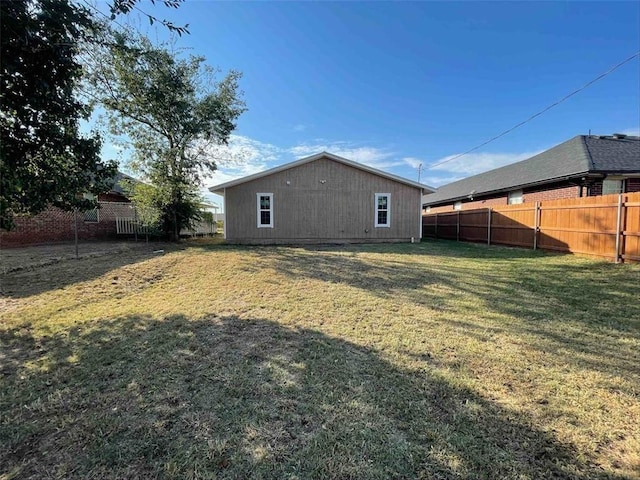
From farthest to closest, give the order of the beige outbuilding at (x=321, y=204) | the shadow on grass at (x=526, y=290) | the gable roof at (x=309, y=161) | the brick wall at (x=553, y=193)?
the beige outbuilding at (x=321, y=204)
the gable roof at (x=309, y=161)
the brick wall at (x=553, y=193)
the shadow on grass at (x=526, y=290)

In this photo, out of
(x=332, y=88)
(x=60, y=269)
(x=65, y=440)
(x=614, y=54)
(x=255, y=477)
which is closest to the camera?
(x=255, y=477)

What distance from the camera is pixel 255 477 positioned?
181 cm

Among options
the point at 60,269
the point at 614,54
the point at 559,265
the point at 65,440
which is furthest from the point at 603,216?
the point at 60,269

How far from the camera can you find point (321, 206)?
1482cm

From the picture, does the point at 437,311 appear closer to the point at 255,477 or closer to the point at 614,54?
the point at 255,477

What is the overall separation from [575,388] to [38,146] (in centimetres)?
677

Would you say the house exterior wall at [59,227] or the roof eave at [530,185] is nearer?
the roof eave at [530,185]

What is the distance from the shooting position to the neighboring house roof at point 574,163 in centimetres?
1212

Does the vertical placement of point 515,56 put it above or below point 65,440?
above

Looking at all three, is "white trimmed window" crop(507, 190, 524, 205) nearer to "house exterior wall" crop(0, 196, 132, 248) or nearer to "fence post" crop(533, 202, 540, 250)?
"fence post" crop(533, 202, 540, 250)

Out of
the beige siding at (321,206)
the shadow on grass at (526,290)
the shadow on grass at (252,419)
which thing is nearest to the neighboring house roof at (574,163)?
the shadow on grass at (526,290)

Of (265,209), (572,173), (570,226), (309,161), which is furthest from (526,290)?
(265,209)

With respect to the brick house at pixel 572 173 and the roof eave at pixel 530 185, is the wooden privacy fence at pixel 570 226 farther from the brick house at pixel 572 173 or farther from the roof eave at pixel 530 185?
the brick house at pixel 572 173

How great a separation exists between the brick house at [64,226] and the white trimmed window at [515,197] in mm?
18613
